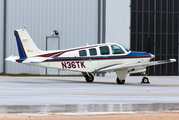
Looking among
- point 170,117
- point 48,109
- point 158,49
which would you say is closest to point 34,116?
point 48,109

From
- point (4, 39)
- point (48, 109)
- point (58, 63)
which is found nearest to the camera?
point (48, 109)

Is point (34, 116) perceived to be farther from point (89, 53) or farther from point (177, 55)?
point (177, 55)

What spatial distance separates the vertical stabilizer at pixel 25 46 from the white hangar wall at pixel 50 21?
1350 centimetres

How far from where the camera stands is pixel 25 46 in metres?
21.6

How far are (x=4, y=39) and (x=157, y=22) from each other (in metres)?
15.6

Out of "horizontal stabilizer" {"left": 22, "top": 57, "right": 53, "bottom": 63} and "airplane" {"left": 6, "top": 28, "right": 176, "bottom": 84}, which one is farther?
"airplane" {"left": 6, "top": 28, "right": 176, "bottom": 84}

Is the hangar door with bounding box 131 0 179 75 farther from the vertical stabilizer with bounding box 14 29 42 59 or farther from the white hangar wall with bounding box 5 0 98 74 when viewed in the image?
the vertical stabilizer with bounding box 14 29 42 59

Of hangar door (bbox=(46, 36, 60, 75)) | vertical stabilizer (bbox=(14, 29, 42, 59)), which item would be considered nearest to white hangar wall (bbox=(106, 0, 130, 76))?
hangar door (bbox=(46, 36, 60, 75))

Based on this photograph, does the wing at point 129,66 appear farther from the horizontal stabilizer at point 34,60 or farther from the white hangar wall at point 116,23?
the white hangar wall at point 116,23

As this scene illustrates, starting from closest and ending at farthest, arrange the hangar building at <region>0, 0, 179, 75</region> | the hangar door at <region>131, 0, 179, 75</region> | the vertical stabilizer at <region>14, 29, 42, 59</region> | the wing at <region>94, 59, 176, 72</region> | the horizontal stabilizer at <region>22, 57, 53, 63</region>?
the horizontal stabilizer at <region>22, 57, 53, 63</region>
the wing at <region>94, 59, 176, 72</region>
the vertical stabilizer at <region>14, 29, 42, 59</region>
the hangar building at <region>0, 0, 179, 75</region>
the hangar door at <region>131, 0, 179, 75</region>

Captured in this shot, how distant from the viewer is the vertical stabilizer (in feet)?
70.3

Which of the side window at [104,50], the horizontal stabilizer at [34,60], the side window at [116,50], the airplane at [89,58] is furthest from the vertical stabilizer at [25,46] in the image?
the side window at [116,50]

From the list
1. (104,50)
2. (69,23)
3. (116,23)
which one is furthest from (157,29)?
(104,50)

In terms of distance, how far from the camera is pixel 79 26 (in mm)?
35594
